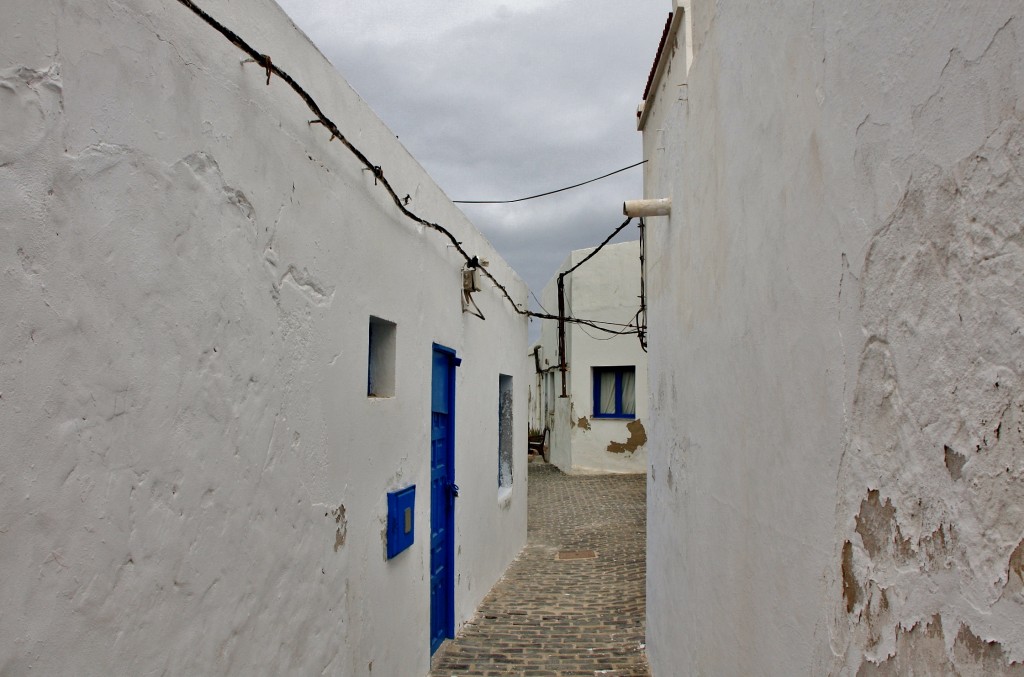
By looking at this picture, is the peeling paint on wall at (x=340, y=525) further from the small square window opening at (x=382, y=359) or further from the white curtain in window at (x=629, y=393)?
the white curtain in window at (x=629, y=393)

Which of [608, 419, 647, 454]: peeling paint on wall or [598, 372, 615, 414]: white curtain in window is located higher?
[598, 372, 615, 414]: white curtain in window

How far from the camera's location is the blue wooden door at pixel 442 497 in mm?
5680

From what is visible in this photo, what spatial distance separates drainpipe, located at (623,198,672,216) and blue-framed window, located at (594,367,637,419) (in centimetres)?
1236

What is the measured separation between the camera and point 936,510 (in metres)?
1.38

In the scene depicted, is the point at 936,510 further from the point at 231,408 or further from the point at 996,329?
the point at 231,408

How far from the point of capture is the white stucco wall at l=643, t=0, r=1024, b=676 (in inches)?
47.5

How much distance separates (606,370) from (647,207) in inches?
501

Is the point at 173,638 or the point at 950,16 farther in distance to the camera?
the point at 173,638

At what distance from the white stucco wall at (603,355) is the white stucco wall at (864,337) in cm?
1334

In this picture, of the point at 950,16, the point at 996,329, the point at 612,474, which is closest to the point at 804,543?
the point at 996,329

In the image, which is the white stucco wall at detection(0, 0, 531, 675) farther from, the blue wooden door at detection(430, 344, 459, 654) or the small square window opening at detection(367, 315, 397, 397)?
the blue wooden door at detection(430, 344, 459, 654)

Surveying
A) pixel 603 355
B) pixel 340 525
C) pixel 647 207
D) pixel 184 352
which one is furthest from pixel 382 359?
pixel 603 355

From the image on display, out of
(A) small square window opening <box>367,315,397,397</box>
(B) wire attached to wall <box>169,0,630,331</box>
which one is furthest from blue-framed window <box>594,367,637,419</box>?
(A) small square window opening <box>367,315,397,397</box>

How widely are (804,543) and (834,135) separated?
112 centimetres
